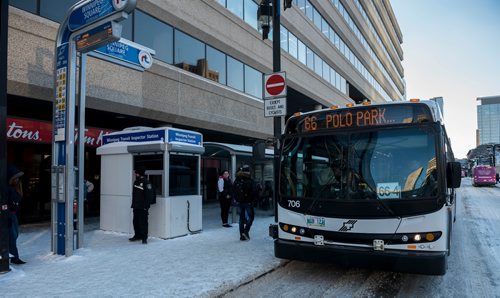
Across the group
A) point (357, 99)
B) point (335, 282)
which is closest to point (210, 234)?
point (335, 282)

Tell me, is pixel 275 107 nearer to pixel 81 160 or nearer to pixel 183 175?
pixel 183 175

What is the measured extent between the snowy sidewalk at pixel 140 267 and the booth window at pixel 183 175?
1239mm

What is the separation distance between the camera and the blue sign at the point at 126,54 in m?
9.39

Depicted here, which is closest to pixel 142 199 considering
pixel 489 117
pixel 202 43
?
pixel 202 43

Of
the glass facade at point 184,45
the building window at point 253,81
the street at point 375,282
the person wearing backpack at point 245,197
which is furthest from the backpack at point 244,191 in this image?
the building window at point 253,81

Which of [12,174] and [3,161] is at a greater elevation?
[3,161]

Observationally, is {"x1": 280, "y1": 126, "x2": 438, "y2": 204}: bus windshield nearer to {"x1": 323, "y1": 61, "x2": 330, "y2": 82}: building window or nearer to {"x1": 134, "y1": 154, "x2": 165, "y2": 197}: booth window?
{"x1": 134, "y1": 154, "x2": 165, "y2": 197}: booth window

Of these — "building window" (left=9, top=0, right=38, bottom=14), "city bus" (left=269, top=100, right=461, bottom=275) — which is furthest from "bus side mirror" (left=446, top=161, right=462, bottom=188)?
"building window" (left=9, top=0, right=38, bottom=14)

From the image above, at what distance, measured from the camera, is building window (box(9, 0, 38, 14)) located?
33.0 feet

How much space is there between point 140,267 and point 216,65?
12.4m

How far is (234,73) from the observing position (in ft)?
62.9

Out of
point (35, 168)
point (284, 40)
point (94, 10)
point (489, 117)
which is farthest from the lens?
point (489, 117)

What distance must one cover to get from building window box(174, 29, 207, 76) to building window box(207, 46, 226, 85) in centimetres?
42

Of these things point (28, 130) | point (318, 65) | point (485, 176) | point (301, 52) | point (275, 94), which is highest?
point (301, 52)
